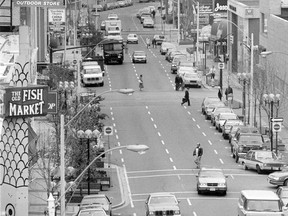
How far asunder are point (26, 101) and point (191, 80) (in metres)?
63.3

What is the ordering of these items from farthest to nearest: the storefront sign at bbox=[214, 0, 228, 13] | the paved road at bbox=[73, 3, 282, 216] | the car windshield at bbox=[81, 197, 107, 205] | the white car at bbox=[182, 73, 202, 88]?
1. the storefront sign at bbox=[214, 0, 228, 13]
2. the white car at bbox=[182, 73, 202, 88]
3. the paved road at bbox=[73, 3, 282, 216]
4. the car windshield at bbox=[81, 197, 107, 205]

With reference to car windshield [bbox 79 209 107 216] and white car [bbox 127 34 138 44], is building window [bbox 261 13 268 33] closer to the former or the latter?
white car [bbox 127 34 138 44]

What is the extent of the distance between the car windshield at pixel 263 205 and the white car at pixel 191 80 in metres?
54.8

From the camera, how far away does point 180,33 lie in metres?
169

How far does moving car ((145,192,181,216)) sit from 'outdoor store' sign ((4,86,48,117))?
1158 cm

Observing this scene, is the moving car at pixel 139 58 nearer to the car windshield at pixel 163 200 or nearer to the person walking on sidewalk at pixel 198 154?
the person walking on sidewalk at pixel 198 154

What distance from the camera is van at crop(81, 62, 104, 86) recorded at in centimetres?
11531

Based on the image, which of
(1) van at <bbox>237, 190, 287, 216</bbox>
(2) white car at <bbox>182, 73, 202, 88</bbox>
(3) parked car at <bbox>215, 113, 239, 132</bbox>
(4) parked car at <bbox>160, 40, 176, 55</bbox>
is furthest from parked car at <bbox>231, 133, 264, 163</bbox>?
(4) parked car at <bbox>160, 40, 176, 55</bbox>

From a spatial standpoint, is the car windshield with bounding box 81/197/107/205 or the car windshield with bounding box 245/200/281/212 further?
the car windshield with bounding box 81/197/107/205

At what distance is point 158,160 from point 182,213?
16.1m

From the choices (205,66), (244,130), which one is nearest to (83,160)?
(244,130)

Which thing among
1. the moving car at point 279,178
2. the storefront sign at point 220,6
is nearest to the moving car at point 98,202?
the moving car at point 279,178

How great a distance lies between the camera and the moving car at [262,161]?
75812 millimetres

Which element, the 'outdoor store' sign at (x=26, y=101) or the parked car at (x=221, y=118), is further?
the parked car at (x=221, y=118)
